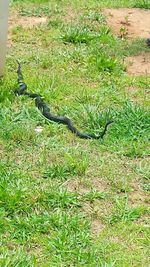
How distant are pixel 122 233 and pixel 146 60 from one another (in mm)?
3457

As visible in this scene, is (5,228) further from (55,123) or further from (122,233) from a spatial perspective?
(55,123)

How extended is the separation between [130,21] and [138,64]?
1.51 metres

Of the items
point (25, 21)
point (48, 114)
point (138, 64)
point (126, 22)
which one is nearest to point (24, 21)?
point (25, 21)

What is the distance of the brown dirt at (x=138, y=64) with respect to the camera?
277 inches

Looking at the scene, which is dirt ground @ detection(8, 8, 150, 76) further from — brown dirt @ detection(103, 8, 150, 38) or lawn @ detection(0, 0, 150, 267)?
lawn @ detection(0, 0, 150, 267)

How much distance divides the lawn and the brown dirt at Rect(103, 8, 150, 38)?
0.27 m

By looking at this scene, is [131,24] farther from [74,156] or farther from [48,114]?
[74,156]

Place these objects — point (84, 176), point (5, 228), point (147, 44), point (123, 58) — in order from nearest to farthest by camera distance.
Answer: point (5, 228) → point (84, 176) → point (123, 58) → point (147, 44)

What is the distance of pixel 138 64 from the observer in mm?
7246

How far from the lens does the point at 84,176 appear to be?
4871mm

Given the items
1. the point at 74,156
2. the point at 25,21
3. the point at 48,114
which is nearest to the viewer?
the point at 74,156

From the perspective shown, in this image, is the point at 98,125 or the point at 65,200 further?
the point at 98,125

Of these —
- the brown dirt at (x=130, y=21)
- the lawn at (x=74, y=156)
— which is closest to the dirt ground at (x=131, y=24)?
the brown dirt at (x=130, y=21)

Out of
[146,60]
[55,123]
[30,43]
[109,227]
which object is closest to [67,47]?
[30,43]
